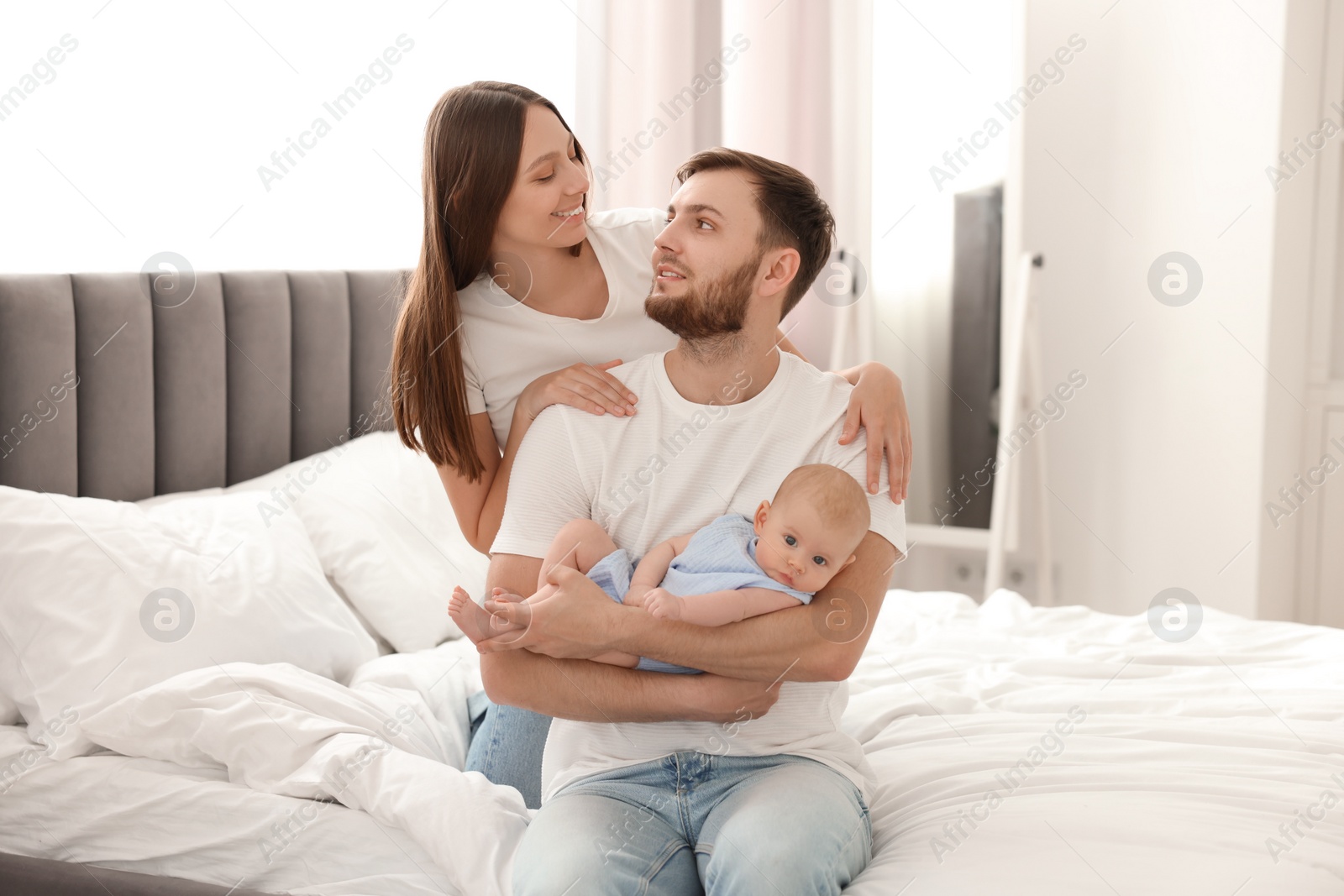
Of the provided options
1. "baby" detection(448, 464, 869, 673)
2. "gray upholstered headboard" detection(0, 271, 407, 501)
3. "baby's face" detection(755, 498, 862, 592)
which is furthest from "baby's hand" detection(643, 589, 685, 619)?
"gray upholstered headboard" detection(0, 271, 407, 501)

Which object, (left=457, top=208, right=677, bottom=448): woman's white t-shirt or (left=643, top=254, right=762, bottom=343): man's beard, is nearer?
(left=643, top=254, right=762, bottom=343): man's beard

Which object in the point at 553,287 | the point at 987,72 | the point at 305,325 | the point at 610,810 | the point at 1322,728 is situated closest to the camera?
the point at 610,810

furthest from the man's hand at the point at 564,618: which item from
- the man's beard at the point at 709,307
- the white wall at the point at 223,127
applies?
the white wall at the point at 223,127

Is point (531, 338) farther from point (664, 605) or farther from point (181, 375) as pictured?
point (181, 375)

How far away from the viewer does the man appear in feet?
4.00

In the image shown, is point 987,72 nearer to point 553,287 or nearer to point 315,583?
point 553,287

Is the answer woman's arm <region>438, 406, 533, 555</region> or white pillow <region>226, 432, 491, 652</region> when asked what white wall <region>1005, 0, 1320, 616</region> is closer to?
white pillow <region>226, 432, 491, 652</region>

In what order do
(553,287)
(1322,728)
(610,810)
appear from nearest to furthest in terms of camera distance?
(610,810), (1322,728), (553,287)

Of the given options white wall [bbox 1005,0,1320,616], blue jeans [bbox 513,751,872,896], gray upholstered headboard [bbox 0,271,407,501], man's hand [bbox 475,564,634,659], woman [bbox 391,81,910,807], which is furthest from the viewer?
white wall [bbox 1005,0,1320,616]

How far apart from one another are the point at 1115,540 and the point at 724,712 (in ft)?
8.08

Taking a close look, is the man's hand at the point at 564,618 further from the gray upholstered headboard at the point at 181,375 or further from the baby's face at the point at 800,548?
the gray upholstered headboard at the point at 181,375

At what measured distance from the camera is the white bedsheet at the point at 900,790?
4.11ft

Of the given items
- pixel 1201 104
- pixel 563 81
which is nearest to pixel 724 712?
pixel 563 81

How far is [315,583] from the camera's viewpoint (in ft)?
6.25
